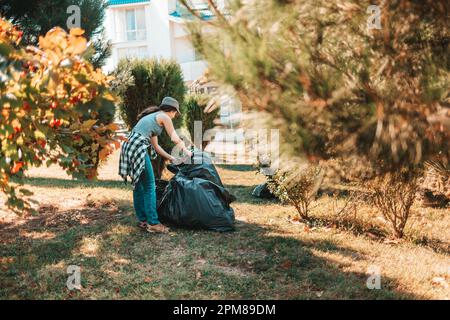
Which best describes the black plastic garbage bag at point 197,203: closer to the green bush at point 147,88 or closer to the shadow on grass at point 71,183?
the shadow on grass at point 71,183

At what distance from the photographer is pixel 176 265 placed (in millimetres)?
4391

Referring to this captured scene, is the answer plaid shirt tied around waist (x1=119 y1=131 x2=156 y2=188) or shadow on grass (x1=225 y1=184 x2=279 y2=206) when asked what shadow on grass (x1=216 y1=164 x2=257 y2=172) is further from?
plaid shirt tied around waist (x1=119 y1=131 x2=156 y2=188)

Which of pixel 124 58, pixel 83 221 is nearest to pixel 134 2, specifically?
pixel 124 58

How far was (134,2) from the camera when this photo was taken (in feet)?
95.5

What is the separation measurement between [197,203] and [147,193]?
60cm

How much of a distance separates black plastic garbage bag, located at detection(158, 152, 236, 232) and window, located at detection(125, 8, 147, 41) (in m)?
26.3

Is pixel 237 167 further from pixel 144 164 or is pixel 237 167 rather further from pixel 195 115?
pixel 144 164

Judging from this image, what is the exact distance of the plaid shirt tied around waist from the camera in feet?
16.9

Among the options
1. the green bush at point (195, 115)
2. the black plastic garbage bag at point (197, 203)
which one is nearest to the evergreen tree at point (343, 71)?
the black plastic garbage bag at point (197, 203)

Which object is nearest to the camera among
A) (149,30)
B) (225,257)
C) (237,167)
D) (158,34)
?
(225,257)

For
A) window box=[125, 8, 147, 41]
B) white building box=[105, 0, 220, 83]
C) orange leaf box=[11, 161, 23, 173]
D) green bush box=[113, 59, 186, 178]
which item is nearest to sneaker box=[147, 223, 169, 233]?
orange leaf box=[11, 161, 23, 173]

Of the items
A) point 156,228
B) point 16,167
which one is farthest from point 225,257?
point 16,167
